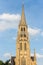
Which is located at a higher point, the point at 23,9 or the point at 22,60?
the point at 23,9

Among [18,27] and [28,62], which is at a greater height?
[18,27]

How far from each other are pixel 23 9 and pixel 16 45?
15.6 m

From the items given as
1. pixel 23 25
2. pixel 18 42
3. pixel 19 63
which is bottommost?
pixel 19 63

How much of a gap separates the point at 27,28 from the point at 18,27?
3602 millimetres

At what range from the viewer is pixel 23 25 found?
120 meters

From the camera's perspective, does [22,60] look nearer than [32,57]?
Yes

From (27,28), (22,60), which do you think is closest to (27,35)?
(27,28)

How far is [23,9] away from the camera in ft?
400

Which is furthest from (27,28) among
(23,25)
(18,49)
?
(18,49)

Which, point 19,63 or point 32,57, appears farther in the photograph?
point 32,57

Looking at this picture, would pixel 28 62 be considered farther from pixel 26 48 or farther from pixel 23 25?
pixel 23 25

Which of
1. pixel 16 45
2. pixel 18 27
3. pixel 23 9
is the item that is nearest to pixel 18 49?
pixel 16 45

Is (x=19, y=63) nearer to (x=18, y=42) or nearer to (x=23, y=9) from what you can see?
(x=18, y=42)

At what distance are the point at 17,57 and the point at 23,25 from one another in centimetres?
1312
